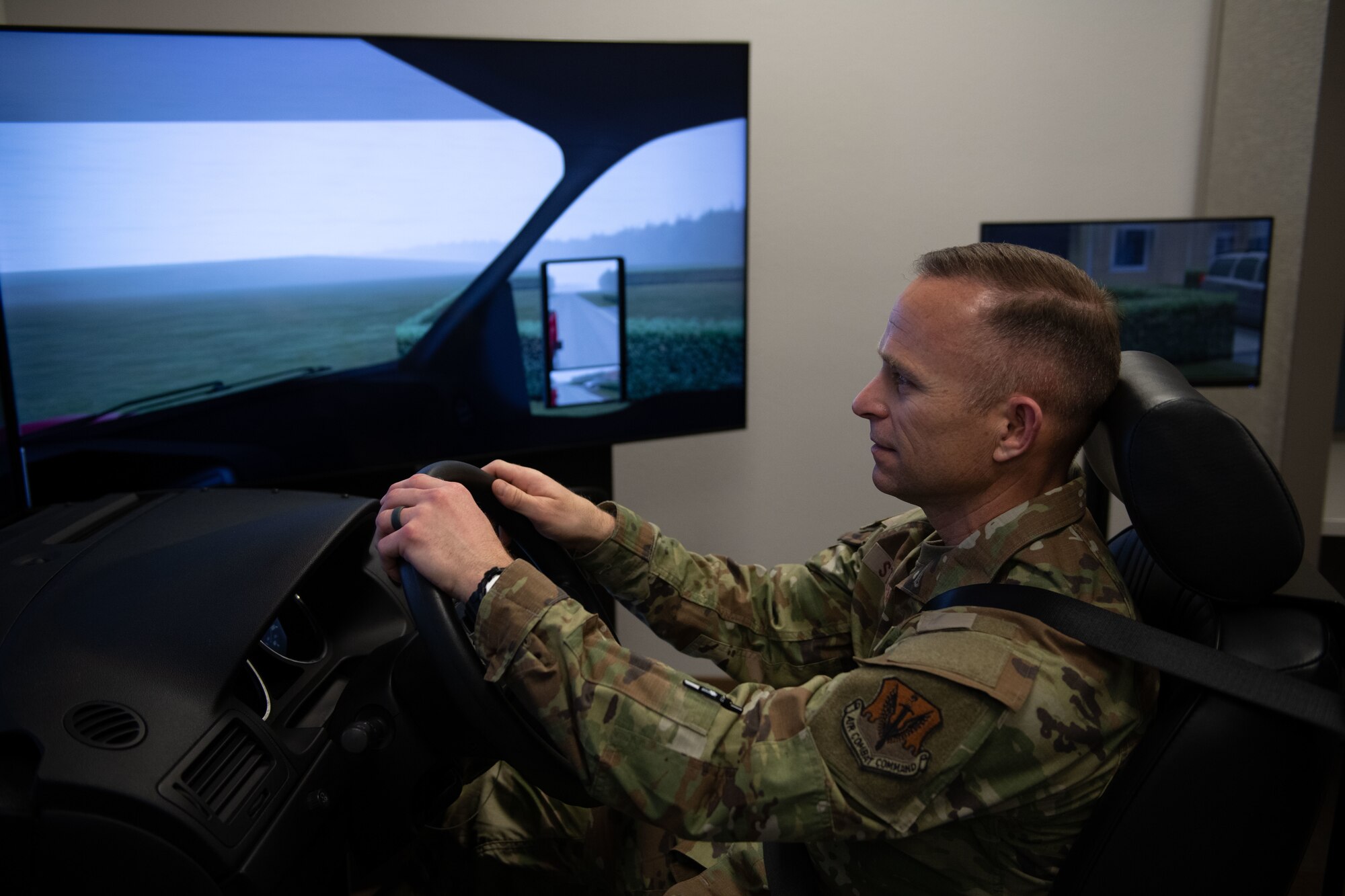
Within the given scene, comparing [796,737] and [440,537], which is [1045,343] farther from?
[440,537]

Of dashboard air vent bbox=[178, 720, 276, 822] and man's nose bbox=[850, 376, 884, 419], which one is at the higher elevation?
man's nose bbox=[850, 376, 884, 419]

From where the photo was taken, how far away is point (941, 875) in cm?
112

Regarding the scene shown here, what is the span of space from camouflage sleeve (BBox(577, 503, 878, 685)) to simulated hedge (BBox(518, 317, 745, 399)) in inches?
39.0

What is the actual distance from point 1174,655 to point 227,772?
38.5 inches

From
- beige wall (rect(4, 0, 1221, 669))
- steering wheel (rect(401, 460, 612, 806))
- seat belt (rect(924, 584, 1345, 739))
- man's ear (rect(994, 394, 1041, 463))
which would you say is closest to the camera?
seat belt (rect(924, 584, 1345, 739))

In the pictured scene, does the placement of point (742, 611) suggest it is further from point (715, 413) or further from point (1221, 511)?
point (715, 413)

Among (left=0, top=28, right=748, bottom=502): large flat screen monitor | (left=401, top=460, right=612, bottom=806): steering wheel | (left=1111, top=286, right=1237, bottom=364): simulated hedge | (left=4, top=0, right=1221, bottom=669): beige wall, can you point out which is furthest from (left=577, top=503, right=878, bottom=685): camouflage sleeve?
(left=1111, top=286, right=1237, bottom=364): simulated hedge

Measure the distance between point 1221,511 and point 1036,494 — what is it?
24 centimetres

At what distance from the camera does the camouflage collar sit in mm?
1165

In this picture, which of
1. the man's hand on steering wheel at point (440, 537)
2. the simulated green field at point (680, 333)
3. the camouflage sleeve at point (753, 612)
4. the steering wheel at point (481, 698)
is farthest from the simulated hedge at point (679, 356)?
the steering wheel at point (481, 698)

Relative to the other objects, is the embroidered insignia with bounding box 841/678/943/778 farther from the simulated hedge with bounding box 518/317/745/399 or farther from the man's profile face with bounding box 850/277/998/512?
the simulated hedge with bounding box 518/317/745/399

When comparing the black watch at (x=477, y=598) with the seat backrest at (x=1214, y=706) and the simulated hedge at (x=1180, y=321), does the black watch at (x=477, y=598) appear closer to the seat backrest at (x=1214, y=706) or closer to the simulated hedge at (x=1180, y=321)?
the seat backrest at (x=1214, y=706)

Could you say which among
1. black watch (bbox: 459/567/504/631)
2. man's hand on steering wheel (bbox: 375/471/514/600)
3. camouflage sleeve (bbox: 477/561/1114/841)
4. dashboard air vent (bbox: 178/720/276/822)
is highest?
man's hand on steering wheel (bbox: 375/471/514/600)

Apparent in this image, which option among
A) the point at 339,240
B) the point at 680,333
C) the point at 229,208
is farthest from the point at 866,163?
the point at 229,208
